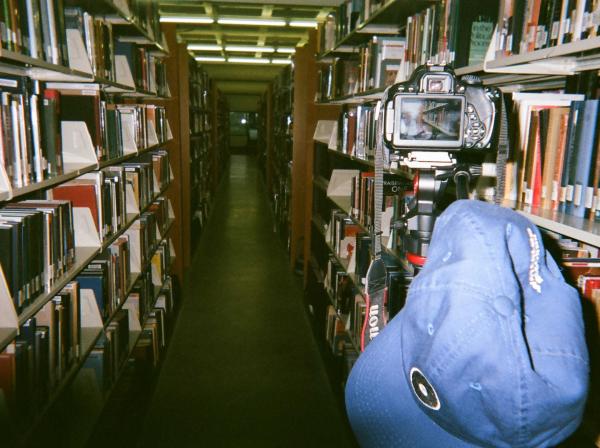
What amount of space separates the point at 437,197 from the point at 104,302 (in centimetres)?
157

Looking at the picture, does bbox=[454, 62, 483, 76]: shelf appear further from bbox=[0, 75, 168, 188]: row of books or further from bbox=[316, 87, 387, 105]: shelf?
bbox=[0, 75, 168, 188]: row of books

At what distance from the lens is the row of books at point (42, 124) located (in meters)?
1.32

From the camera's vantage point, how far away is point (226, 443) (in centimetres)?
227

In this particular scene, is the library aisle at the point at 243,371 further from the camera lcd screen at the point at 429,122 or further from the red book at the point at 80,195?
the camera lcd screen at the point at 429,122

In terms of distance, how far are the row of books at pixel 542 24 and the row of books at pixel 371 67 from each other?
1.07m

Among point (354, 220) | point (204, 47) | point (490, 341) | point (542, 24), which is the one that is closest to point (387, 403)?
point (490, 341)

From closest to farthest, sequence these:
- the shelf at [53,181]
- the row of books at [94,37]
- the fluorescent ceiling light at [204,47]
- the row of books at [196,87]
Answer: the shelf at [53,181] → the row of books at [94,37] → the row of books at [196,87] → the fluorescent ceiling light at [204,47]

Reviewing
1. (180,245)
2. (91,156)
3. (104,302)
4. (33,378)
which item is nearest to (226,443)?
(104,302)

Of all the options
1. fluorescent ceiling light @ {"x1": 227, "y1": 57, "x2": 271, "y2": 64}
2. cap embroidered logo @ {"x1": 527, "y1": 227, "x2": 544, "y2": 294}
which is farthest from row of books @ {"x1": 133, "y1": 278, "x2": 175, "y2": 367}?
fluorescent ceiling light @ {"x1": 227, "y1": 57, "x2": 271, "y2": 64}

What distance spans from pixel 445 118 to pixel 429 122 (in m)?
0.03

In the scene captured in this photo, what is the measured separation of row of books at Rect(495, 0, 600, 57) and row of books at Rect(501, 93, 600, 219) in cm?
12

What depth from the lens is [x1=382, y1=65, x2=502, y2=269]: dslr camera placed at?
0.96 meters

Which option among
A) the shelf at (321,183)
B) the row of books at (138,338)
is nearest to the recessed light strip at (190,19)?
the shelf at (321,183)

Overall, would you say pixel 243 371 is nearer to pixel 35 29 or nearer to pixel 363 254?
pixel 363 254
